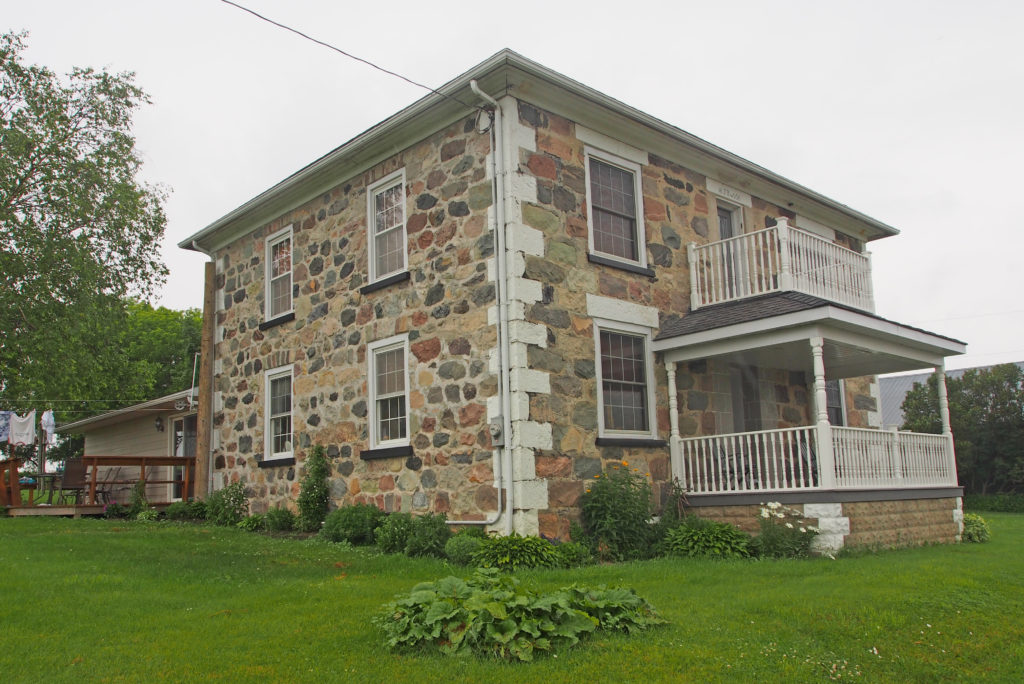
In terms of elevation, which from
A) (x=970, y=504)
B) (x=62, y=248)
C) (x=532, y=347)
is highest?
(x=62, y=248)

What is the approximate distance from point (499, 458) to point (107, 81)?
662 inches

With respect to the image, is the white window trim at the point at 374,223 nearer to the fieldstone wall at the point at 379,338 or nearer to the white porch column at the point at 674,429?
the fieldstone wall at the point at 379,338

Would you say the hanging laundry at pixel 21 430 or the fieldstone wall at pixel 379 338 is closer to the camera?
the fieldstone wall at pixel 379 338

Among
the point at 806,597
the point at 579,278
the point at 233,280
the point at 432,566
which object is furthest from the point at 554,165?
the point at 233,280

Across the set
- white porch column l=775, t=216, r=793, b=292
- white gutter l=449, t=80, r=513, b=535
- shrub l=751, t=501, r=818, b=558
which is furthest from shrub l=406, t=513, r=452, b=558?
white porch column l=775, t=216, r=793, b=292

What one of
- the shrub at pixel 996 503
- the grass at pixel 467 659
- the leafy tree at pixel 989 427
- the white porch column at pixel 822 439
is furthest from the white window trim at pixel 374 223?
the shrub at pixel 996 503

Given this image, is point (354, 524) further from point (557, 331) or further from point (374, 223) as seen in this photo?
point (374, 223)

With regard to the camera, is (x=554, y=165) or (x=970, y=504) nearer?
(x=554, y=165)

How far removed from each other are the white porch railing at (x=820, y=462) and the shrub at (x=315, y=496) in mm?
5327

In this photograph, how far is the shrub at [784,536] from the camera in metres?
10.6

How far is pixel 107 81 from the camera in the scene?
71.4 ft

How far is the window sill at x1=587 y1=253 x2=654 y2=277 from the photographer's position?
1195cm

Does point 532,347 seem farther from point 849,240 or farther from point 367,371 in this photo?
point 849,240

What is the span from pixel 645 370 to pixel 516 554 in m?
3.75
